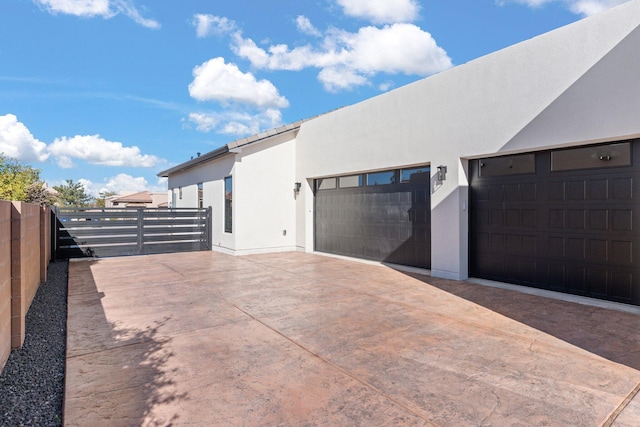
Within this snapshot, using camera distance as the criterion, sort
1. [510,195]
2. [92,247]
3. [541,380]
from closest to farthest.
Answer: [541,380], [510,195], [92,247]

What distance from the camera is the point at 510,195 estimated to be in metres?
6.16

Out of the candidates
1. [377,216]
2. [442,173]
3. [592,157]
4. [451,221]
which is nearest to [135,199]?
[377,216]

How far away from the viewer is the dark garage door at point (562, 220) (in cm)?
486

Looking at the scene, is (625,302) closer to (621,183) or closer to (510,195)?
(621,183)

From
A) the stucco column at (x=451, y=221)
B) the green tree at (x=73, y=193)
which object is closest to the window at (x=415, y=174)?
the stucco column at (x=451, y=221)

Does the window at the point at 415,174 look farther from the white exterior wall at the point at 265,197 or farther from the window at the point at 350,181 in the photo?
the white exterior wall at the point at 265,197

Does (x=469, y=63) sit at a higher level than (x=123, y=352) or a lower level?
higher

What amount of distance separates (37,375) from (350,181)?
7.94 metres

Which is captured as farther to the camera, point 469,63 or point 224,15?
point 224,15

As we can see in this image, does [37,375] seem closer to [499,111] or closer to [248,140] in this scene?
[499,111]

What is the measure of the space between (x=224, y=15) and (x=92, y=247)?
325 inches

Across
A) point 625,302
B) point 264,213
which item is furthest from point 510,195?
point 264,213

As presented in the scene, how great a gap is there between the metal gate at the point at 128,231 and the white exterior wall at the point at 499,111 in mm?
5929

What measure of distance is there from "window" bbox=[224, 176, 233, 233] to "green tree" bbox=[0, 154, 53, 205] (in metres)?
5.36
